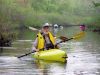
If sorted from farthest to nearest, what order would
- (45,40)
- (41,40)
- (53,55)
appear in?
(45,40), (41,40), (53,55)

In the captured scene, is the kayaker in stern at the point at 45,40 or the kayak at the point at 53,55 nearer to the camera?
the kayak at the point at 53,55

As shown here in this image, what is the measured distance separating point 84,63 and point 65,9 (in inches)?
3743

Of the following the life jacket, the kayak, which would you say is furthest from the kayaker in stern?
the kayak

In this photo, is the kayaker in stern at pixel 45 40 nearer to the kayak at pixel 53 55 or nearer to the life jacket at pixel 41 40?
the life jacket at pixel 41 40

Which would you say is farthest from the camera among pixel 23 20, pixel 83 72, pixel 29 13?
pixel 29 13

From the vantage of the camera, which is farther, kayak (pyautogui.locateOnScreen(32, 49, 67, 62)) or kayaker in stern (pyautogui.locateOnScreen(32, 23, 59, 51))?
kayaker in stern (pyautogui.locateOnScreen(32, 23, 59, 51))

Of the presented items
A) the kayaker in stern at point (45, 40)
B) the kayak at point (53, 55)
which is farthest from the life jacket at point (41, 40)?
the kayak at point (53, 55)

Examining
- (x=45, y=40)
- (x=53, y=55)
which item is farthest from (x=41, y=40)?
(x=53, y=55)

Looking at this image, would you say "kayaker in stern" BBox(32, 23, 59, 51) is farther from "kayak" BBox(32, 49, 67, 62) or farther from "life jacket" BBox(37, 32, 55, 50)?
"kayak" BBox(32, 49, 67, 62)

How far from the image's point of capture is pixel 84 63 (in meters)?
22.4

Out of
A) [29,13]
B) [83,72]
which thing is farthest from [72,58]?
[29,13]

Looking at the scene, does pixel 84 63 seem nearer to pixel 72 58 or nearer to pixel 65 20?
pixel 72 58

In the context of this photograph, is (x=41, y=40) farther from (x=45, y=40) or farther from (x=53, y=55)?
(x=53, y=55)

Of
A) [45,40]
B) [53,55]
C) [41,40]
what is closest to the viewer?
[53,55]
